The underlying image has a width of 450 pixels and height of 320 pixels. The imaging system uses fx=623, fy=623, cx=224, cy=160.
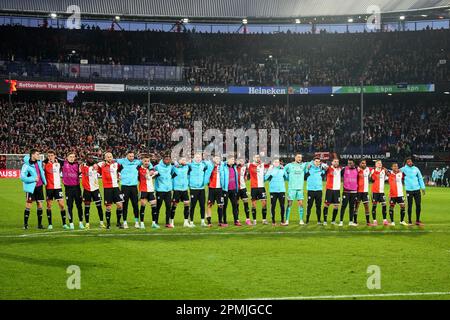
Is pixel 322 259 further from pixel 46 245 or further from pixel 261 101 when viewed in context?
pixel 261 101

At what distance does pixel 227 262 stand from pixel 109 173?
23.6ft

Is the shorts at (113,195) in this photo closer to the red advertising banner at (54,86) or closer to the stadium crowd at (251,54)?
the red advertising banner at (54,86)

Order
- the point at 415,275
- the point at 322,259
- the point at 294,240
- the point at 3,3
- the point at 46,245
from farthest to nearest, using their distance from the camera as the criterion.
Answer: the point at 3,3 → the point at 294,240 → the point at 46,245 → the point at 322,259 → the point at 415,275

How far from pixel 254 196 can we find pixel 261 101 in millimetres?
43657

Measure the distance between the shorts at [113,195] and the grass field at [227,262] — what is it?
1003 mm

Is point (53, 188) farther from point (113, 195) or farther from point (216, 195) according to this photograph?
point (216, 195)

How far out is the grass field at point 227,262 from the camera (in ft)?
33.0

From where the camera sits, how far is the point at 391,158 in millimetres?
52219

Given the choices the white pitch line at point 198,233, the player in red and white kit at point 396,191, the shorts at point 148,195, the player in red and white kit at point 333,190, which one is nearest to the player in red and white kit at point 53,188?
the white pitch line at point 198,233

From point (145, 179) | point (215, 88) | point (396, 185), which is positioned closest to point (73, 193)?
point (145, 179)

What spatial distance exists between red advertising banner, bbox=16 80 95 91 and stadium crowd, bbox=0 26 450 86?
53.7 inches

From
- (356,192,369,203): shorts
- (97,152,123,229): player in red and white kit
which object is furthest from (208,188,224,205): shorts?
(356,192,369,203): shorts

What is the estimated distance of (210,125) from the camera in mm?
56156
